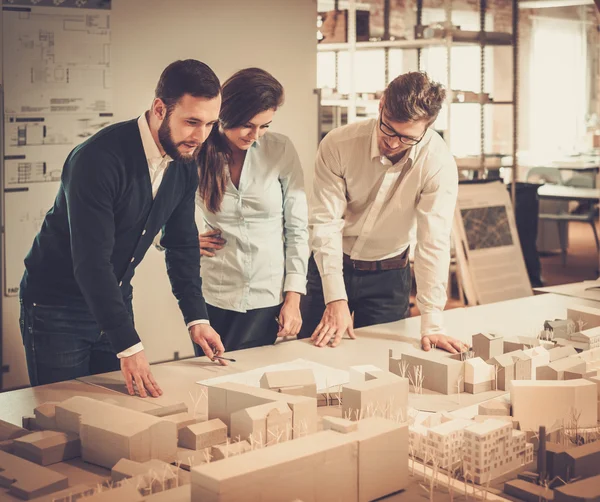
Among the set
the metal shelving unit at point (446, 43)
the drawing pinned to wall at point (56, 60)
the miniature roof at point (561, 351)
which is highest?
the metal shelving unit at point (446, 43)

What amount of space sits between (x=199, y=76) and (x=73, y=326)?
0.70 meters

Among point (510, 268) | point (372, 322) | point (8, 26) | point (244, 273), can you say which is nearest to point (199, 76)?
point (244, 273)

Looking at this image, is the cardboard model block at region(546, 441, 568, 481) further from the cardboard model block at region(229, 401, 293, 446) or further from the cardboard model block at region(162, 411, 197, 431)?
the cardboard model block at region(162, 411, 197, 431)

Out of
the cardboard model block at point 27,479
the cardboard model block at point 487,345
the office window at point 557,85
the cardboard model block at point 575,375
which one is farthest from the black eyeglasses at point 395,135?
the office window at point 557,85

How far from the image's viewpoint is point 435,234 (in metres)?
2.62

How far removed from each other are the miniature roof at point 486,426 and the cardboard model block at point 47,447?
730 mm

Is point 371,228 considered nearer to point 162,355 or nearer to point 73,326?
point 73,326

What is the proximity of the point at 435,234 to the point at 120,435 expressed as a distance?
1.35 m

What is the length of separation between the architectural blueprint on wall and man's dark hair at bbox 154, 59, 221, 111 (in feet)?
6.06

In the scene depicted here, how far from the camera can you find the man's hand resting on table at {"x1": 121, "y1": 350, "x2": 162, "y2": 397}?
1964mm

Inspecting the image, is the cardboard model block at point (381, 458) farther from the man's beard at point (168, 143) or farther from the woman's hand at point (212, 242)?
the woman's hand at point (212, 242)

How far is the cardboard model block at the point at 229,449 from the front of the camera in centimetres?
152

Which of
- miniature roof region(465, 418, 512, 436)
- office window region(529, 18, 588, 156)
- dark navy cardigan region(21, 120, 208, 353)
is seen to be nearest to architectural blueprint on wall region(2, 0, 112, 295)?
dark navy cardigan region(21, 120, 208, 353)

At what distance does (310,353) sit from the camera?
7.98 feet
